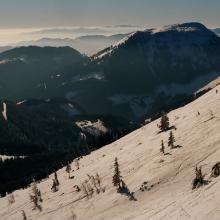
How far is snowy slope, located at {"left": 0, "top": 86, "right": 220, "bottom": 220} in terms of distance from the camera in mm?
35375

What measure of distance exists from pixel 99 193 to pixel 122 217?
10.1 m

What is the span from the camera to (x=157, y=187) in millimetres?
42750

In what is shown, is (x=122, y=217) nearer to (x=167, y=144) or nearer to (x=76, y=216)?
(x=76, y=216)

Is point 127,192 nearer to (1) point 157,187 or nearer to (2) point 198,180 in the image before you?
(1) point 157,187

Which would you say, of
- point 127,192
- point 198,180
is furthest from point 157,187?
point 198,180

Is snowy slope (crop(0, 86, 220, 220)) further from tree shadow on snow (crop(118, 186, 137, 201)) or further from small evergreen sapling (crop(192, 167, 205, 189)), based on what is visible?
small evergreen sapling (crop(192, 167, 205, 189))

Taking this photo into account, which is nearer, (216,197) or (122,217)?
(216,197)

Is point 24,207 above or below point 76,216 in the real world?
below

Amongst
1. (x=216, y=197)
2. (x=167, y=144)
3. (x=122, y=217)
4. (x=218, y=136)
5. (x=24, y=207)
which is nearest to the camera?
(x=216, y=197)

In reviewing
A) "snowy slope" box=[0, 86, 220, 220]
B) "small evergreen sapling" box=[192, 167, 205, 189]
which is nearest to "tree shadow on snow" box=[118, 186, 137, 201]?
"snowy slope" box=[0, 86, 220, 220]

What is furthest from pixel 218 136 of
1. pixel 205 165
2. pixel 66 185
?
Answer: pixel 66 185

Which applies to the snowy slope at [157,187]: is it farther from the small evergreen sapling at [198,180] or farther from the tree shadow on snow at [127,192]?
the small evergreen sapling at [198,180]

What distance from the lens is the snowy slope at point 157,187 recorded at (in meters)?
35.4

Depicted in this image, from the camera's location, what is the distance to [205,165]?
137ft
